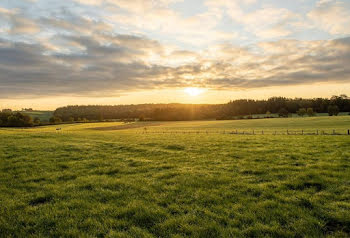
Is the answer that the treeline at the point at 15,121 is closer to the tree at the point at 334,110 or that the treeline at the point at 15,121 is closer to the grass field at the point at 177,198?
the grass field at the point at 177,198

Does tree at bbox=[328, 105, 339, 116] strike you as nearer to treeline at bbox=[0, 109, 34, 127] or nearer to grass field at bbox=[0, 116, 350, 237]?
grass field at bbox=[0, 116, 350, 237]

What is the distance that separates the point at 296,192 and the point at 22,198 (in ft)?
37.0

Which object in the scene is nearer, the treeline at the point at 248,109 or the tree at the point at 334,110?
the tree at the point at 334,110

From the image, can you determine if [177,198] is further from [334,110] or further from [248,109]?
[248,109]

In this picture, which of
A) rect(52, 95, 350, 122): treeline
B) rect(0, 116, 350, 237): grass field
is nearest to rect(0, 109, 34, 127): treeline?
rect(52, 95, 350, 122): treeline

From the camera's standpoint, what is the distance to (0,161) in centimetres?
1467

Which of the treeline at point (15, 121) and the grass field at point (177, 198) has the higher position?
the treeline at point (15, 121)

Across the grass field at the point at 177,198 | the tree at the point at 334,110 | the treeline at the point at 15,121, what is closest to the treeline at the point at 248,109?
the tree at the point at 334,110

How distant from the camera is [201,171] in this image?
12.0m

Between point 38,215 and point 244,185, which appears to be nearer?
point 38,215

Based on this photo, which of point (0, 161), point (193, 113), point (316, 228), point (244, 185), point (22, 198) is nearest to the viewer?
point (316, 228)

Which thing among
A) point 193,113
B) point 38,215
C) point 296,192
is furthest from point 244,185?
point 193,113

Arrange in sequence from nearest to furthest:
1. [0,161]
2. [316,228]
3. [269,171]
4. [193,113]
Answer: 1. [316,228]
2. [269,171]
3. [0,161]
4. [193,113]

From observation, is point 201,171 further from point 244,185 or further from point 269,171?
point 269,171
